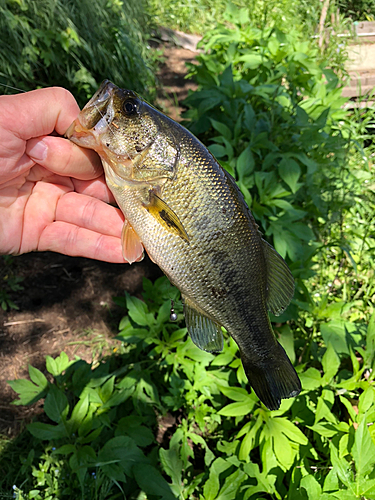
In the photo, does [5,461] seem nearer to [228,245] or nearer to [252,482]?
[252,482]

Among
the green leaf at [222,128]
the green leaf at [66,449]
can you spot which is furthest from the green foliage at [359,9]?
the green leaf at [66,449]

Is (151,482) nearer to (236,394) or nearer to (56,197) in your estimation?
(236,394)

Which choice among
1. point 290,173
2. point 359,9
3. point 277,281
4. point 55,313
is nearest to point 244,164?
point 290,173

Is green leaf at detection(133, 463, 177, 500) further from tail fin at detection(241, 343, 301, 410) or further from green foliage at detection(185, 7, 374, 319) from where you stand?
green foliage at detection(185, 7, 374, 319)

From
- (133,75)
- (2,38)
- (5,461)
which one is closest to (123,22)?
(133,75)

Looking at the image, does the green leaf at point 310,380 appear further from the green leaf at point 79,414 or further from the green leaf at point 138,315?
the green leaf at point 79,414

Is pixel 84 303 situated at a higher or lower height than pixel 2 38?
lower
